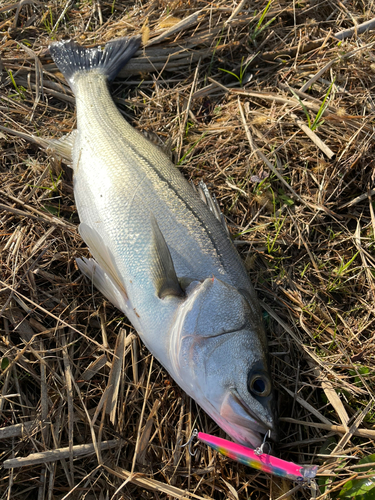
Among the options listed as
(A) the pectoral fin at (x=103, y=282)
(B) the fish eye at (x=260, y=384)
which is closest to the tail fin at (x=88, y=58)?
(A) the pectoral fin at (x=103, y=282)

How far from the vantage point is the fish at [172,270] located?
1959 millimetres

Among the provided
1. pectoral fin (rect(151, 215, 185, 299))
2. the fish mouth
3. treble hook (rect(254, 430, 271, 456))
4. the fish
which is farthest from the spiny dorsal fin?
treble hook (rect(254, 430, 271, 456))

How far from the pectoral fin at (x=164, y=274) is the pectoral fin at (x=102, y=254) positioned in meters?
0.29

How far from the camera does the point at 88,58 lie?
3.57 metres

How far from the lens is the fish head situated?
6.24 ft

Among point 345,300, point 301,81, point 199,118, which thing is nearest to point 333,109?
point 301,81

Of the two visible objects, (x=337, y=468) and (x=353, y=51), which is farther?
(x=353, y=51)

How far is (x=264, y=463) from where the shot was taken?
1.91 meters

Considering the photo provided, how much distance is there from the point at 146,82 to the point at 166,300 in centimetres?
246

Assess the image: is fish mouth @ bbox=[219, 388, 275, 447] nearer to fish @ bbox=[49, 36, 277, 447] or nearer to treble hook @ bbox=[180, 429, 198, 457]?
fish @ bbox=[49, 36, 277, 447]

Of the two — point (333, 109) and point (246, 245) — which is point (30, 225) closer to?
point (246, 245)

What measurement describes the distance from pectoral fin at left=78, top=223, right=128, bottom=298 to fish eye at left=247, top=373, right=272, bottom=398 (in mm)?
932

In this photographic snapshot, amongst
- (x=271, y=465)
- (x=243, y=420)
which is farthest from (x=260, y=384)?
(x=271, y=465)

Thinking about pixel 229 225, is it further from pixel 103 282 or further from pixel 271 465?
pixel 271 465
